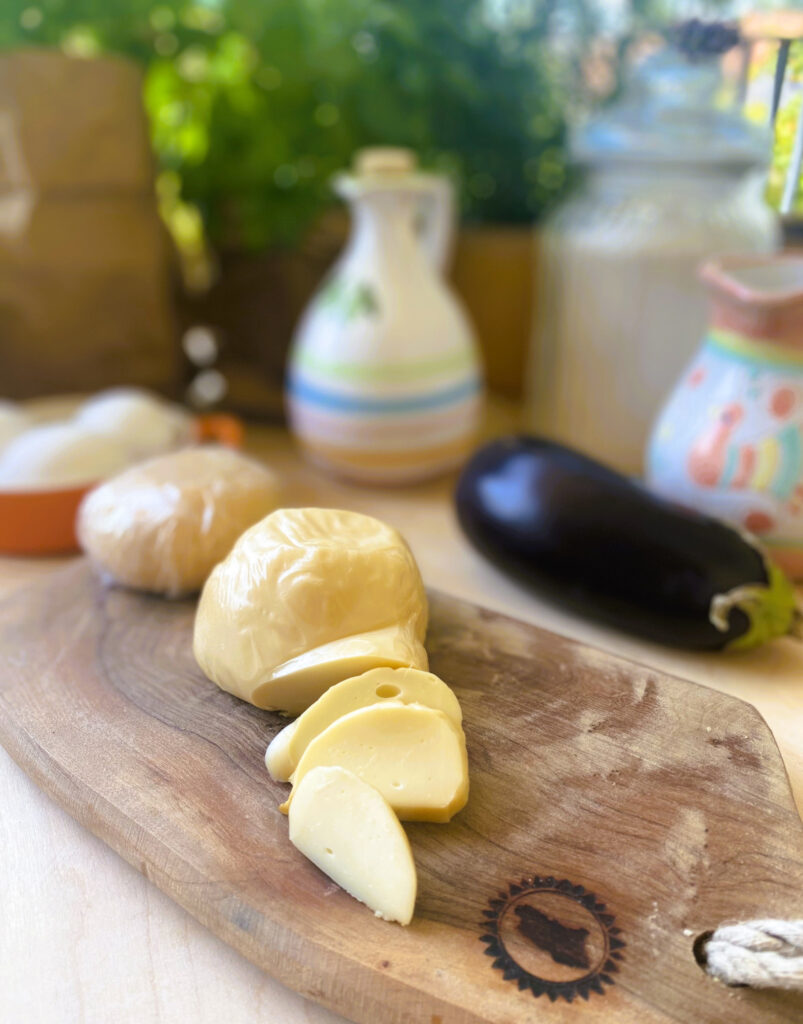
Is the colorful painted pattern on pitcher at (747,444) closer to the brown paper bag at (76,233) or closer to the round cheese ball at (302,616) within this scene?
the round cheese ball at (302,616)

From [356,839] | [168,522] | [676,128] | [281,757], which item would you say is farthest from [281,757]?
[676,128]

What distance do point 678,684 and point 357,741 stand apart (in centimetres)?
31

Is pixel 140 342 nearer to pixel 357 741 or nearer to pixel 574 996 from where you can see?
pixel 357 741

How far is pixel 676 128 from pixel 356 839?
3.38 feet

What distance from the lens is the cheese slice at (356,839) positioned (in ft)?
1.82

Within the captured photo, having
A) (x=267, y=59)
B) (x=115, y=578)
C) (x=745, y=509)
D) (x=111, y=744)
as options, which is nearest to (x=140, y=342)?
(x=267, y=59)

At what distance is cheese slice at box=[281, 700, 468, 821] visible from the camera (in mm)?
609

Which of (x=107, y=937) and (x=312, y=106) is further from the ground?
(x=312, y=106)

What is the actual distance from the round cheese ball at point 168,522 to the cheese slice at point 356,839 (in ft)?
1.15

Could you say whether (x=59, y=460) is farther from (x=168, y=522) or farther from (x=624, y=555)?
(x=624, y=555)

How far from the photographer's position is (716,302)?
96 cm

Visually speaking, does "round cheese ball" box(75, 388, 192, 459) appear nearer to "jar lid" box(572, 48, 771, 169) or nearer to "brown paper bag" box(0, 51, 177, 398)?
"brown paper bag" box(0, 51, 177, 398)

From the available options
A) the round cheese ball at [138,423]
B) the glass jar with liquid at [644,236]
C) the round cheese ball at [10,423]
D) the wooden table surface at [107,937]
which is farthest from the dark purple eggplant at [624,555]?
the round cheese ball at [10,423]

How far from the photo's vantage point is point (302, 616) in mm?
696
